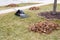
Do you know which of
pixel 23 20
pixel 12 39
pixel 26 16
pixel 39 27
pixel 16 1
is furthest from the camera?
pixel 16 1

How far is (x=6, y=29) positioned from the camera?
700 centimetres

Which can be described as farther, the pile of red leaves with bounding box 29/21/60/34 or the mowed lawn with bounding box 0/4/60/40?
the pile of red leaves with bounding box 29/21/60/34

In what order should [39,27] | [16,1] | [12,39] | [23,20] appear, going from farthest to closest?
[16,1]
[23,20]
[39,27]
[12,39]

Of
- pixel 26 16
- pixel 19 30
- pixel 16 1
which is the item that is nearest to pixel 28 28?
pixel 19 30

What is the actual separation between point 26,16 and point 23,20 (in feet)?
2.17

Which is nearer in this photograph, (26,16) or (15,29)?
(15,29)

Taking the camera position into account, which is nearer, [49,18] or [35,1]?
[49,18]

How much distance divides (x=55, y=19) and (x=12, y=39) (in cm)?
330

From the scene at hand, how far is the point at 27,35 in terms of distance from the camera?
250 inches

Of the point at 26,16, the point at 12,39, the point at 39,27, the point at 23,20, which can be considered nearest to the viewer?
the point at 12,39

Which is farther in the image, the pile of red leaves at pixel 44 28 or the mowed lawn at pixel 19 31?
the pile of red leaves at pixel 44 28

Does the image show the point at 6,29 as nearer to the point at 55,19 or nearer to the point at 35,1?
the point at 55,19

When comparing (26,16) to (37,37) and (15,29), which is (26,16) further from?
(37,37)

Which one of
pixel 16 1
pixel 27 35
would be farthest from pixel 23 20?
pixel 16 1
